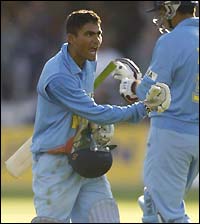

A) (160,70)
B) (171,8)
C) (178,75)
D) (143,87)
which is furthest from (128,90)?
(171,8)

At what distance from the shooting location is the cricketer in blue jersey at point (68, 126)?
7191mm

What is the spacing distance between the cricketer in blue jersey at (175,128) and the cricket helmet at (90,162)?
0.95 meters

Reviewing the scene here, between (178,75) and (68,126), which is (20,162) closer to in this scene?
(68,126)

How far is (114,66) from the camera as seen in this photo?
8.38m

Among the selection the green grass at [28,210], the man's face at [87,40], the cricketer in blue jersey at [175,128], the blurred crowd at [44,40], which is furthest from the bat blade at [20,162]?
the blurred crowd at [44,40]

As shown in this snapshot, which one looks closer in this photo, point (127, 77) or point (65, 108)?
point (65, 108)

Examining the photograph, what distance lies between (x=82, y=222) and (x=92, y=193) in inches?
8.2

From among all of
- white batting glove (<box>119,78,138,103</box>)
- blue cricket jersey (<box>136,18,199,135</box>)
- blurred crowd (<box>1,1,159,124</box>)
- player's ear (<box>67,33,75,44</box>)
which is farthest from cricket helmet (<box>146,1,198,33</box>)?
blurred crowd (<box>1,1,159,124</box>)

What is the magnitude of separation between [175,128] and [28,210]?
411 centimetres

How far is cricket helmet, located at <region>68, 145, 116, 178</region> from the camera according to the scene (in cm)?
720

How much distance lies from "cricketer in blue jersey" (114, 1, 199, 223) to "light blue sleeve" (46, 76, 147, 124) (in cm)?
97

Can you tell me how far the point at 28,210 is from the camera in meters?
12.0

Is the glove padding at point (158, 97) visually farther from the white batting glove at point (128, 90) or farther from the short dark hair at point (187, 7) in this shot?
the short dark hair at point (187, 7)

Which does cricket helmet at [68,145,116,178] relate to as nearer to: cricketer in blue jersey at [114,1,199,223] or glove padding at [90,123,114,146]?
glove padding at [90,123,114,146]
